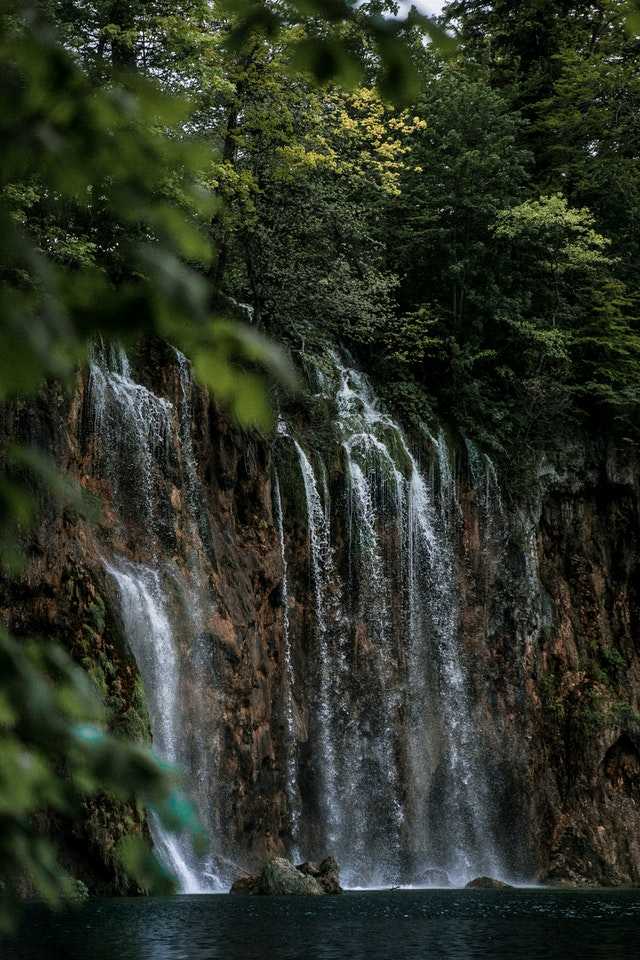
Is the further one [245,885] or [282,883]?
[245,885]

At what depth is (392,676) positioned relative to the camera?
22234 mm

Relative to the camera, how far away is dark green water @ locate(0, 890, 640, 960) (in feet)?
33.3

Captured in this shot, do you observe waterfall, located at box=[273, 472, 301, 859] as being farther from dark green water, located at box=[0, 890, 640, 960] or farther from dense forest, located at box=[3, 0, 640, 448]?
dense forest, located at box=[3, 0, 640, 448]

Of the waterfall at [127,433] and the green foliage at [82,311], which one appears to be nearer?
the green foliage at [82,311]

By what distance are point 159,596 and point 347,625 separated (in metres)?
5.21

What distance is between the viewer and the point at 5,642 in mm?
1434

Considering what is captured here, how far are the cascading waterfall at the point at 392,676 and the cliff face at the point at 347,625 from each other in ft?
0.15

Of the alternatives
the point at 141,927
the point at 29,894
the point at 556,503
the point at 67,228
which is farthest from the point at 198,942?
the point at 556,503

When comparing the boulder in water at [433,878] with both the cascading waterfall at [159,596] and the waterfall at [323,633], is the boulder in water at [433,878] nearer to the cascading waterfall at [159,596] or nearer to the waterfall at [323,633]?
the waterfall at [323,633]

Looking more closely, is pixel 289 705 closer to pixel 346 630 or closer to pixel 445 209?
pixel 346 630

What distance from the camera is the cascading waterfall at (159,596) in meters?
17.2

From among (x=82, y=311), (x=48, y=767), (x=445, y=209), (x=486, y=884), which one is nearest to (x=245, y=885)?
(x=486, y=884)

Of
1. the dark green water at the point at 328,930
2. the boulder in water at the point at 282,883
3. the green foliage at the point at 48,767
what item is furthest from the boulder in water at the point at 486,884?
the green foliage at the point at 48,767

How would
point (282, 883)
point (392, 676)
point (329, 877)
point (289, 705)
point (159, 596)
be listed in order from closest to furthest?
point (282, 883) → point (329, 877) → point (159, 596) → point (289, 705) → point (392, 676)
